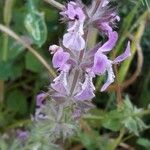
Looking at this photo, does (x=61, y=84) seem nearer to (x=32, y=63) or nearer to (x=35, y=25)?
(x=35, y=25)

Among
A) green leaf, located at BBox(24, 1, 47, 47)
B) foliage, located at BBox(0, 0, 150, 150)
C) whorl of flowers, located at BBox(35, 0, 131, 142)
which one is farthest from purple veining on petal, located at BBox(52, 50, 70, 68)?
green leaf, located at BBox(24, 1, 47, 47)

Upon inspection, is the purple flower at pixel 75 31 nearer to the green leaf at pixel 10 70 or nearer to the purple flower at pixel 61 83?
the purple flower at pixel 61 83

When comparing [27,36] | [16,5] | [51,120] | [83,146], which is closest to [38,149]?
[51,120]

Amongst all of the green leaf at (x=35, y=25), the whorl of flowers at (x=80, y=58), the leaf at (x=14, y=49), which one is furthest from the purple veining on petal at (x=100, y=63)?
the leaf at (x=14, y=49)

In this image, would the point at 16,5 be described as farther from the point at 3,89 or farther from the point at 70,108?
the point at 70,108

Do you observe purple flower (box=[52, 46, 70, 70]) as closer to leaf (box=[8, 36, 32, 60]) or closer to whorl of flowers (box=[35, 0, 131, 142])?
whorl of flowers (box=[35, 0, 131, 142])

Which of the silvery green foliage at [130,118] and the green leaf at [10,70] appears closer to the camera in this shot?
the silvery green foliage at [130,118]

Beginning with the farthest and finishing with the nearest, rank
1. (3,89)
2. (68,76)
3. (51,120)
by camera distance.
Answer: (3,89) < (51,120) < (68,76)
